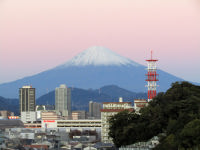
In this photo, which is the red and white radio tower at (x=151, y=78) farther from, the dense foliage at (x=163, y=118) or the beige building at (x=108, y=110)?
the dense foliage at (x=163, y=118)

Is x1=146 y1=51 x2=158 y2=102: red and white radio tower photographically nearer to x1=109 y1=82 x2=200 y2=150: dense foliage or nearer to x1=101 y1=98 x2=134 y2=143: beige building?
x1=101 y1=98 x2=134 y2=143: beige building

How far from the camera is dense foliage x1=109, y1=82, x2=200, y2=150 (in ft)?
167

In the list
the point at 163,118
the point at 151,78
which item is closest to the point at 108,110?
the point at 151,78

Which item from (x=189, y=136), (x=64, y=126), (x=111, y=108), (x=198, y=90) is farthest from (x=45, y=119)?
(x=189, y=136)

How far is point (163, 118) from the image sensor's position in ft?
186

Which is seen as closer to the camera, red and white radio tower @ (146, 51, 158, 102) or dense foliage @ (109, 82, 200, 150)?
dense foliage @ (109, 82, 200, 150)

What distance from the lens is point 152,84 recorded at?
103562 millimetres

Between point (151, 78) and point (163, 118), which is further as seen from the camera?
point (151, 78)

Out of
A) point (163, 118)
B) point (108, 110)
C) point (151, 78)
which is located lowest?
point (163, 118)

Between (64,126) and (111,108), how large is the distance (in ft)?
269

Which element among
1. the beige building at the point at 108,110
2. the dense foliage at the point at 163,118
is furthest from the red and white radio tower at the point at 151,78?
the dense foliage at the point at 163,118

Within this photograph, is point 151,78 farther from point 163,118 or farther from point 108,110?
point 163,118

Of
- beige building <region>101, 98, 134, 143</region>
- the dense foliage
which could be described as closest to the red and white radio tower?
beige building <region>101, 98, 134, 143</region>

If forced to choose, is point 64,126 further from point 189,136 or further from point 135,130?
point 189,136
